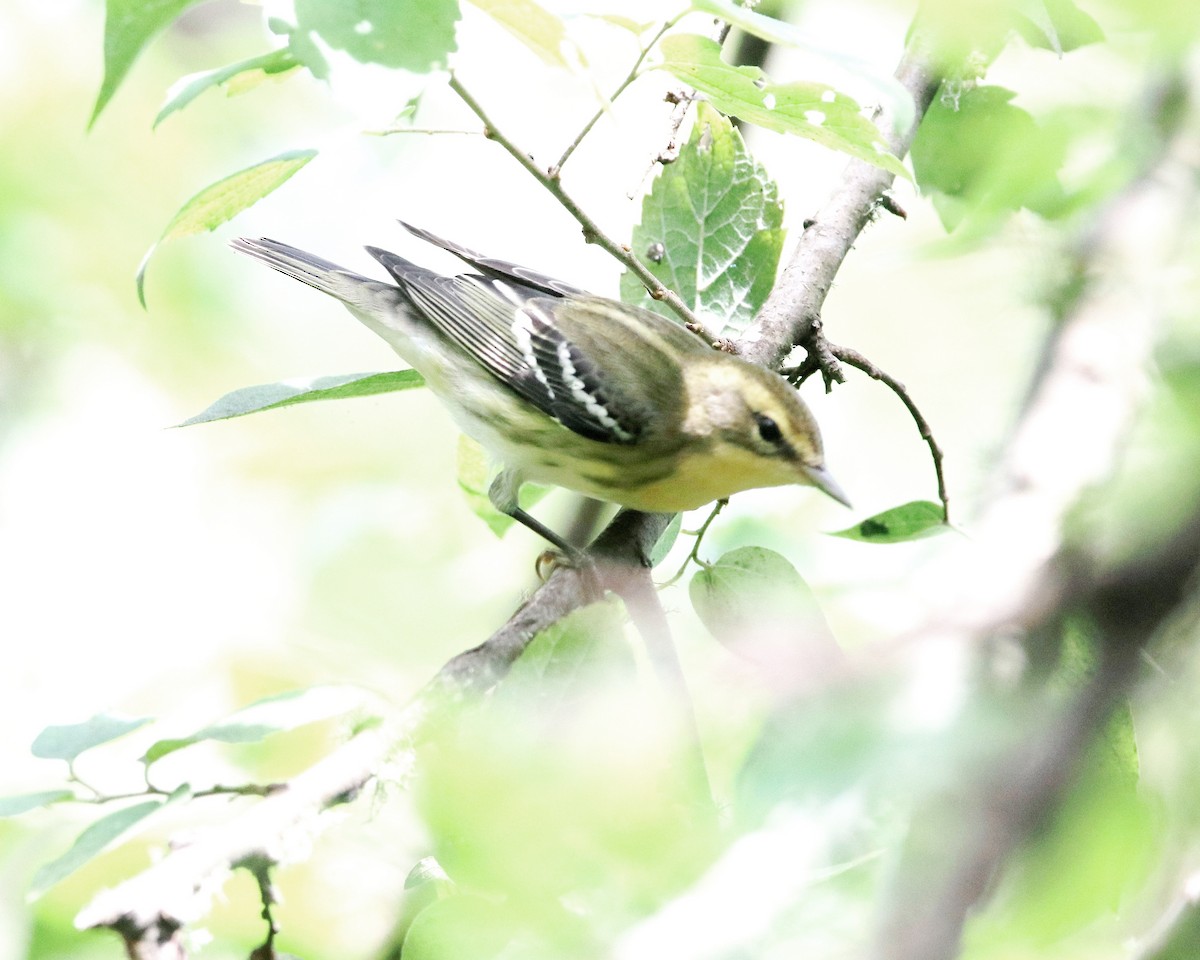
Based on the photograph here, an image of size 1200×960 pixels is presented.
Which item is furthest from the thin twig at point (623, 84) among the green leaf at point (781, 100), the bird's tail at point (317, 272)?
the bird's tail at point (317, 272)

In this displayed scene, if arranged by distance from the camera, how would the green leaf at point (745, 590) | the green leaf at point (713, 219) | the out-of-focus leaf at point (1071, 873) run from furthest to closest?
the green leaf at point (713, 219)
the green leaf at point (745, 590)
the out-of-focus leaf at point (1071, 873)

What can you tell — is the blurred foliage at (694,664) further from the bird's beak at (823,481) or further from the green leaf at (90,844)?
the bird's beak at (823,481)

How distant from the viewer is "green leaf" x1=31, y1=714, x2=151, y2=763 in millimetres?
1816

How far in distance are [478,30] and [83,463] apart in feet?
14.8

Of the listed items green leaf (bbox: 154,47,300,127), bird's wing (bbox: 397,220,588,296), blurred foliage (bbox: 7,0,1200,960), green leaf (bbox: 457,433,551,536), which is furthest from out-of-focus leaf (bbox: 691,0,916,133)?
bird's wing (bbox: 397,220,588,296)

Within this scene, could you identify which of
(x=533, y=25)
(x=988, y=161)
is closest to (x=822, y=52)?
(x=988, y=161)

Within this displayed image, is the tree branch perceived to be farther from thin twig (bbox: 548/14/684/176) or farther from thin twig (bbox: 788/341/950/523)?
thin twig (bbox: 548/14/684/176)

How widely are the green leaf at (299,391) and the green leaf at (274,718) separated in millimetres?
674

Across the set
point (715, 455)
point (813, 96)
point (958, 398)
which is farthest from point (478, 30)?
point (715, 455)

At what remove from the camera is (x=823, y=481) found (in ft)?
11.1

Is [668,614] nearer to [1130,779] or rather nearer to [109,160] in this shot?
[1130,779]

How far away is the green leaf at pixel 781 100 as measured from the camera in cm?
196

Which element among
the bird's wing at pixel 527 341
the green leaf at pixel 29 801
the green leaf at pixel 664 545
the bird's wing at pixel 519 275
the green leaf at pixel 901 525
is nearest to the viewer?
the green leaf at pixel 29 801

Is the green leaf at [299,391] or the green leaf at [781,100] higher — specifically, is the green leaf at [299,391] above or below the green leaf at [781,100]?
below
